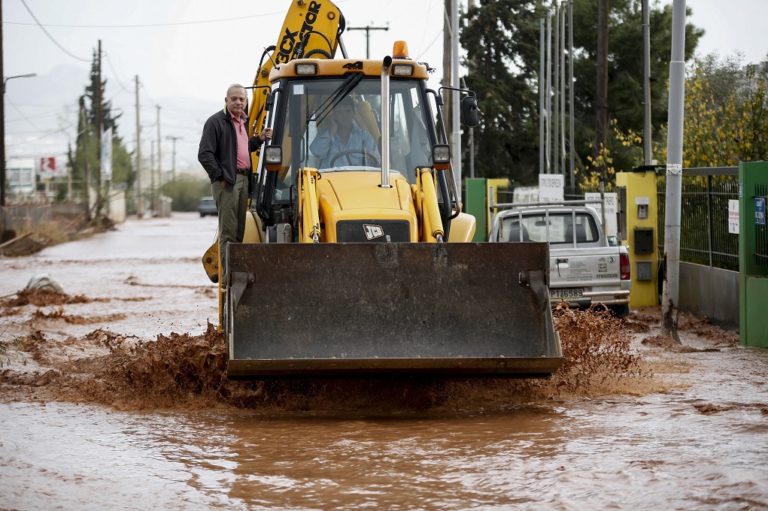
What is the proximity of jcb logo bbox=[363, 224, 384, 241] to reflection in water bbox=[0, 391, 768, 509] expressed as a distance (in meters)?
A: 1.54

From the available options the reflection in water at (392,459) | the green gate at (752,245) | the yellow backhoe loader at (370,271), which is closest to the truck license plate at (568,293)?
the green gate at (752,245)

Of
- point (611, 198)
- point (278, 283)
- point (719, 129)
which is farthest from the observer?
point (719, 129)

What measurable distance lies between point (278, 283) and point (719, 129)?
1551cm

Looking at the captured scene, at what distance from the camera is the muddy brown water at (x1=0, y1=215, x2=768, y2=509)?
7.33m

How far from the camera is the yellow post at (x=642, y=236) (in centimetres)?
2006

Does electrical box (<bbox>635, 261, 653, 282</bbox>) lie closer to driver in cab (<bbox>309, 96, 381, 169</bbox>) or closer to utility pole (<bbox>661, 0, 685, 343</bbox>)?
utility pole (<bbox>661, 0, 685, 343</bbox>)

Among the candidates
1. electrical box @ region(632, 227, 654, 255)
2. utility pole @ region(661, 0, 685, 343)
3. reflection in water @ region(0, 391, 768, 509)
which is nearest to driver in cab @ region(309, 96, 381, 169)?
reflection in water @ region(0, 391, 768, 509)

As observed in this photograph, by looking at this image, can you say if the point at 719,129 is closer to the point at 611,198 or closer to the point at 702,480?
the point at 611,198

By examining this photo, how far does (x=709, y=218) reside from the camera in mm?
18375

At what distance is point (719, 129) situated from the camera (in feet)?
76.4

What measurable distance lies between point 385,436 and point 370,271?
4.51 ft

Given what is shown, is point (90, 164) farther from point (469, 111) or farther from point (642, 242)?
point (469, 111)

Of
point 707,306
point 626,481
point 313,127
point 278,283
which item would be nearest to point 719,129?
point 707,306

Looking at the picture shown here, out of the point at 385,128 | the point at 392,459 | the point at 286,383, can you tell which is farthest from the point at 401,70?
the point at 392,459
